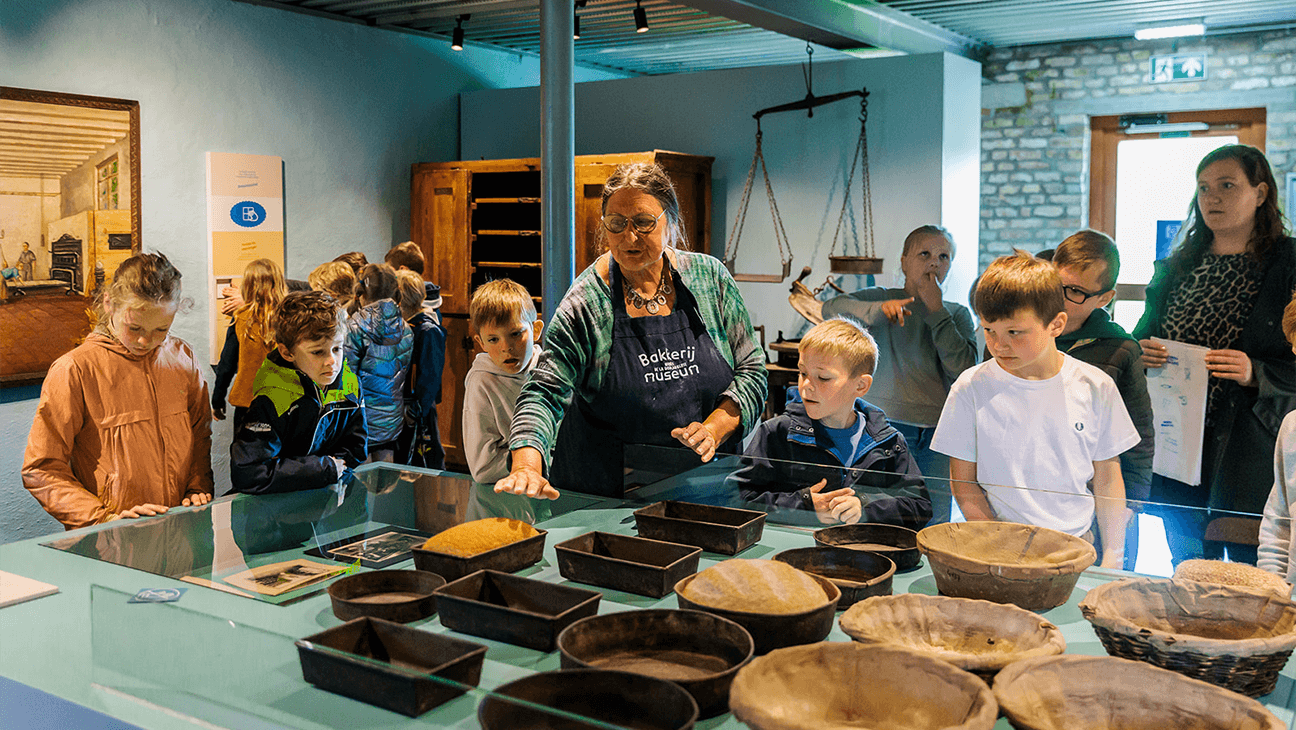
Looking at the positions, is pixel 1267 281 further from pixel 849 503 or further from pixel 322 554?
pixel 322 554

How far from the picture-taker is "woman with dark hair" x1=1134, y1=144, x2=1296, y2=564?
113 inches

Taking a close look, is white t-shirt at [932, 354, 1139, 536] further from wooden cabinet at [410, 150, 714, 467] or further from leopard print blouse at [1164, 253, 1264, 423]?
wooden cabinet at [410, 150, 714, 467]

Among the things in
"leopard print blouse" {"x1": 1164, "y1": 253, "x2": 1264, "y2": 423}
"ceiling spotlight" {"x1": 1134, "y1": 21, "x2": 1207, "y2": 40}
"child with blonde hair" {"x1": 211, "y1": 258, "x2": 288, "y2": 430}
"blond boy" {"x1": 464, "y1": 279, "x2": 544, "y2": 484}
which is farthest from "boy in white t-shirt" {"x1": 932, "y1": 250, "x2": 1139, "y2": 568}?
"ceiling spotlight" {"x1": 1134, "y1": 21, "x2": 1207, "y2": 40}

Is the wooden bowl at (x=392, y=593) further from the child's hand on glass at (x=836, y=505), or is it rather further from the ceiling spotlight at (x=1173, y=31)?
the ceiling spotlight at (x=1173, y=31)

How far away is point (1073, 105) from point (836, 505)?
620cm

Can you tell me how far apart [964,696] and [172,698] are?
100 cm

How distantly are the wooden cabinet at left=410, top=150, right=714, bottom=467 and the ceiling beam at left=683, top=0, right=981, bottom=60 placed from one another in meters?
1.26

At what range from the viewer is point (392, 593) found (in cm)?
159

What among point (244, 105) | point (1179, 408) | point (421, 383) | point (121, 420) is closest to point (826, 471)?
point (1179, 408)

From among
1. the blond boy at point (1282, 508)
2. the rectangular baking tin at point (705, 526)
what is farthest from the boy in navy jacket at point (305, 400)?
the blond boy at point (1282, 508)

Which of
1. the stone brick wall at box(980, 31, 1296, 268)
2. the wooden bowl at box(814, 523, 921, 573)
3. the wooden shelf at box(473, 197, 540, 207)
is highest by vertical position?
the stone brick wall at box(980, 31, 1296, 268)

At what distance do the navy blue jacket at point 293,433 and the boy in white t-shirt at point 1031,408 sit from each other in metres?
1.49

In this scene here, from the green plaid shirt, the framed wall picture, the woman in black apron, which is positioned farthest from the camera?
the framed wall picture

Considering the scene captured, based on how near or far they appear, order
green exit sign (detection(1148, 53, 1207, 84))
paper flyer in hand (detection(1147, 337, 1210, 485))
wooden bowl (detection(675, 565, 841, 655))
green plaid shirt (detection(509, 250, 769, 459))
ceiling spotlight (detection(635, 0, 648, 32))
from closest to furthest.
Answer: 1. wooden bowl (detection(675, 565, 841, 655))
2. green plaid shirt (detection(509, 250, 769, 459))
3. paper flyer in hand (detection(1147, 337, 1210, 485))
4. ceiling spotlight (detection(635, 0, 648, 32))
5. green exit sign (detection(1148, 53, 1207, 84))
